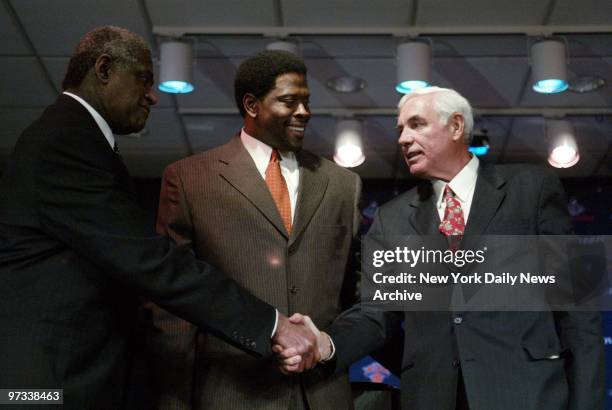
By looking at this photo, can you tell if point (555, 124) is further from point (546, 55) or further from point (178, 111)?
point (178, 111)

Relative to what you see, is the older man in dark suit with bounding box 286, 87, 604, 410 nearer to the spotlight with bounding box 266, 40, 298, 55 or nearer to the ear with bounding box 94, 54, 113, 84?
the ear with bounding box 94, 54, 113, 84

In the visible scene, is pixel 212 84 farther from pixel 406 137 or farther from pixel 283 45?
pixel 406 137

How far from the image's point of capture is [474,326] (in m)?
1.55

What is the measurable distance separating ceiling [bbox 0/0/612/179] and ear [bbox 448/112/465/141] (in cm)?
165

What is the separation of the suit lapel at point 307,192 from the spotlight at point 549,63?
206 cm

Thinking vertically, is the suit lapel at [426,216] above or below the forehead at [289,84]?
below

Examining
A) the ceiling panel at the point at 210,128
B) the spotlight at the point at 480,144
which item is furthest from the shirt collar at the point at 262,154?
the spotlight at the point at 480,144

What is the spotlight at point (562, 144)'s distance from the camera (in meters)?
4.32

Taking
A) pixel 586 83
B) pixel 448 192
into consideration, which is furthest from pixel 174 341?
pixel 586 83

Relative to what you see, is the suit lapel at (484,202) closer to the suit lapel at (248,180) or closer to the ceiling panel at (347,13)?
the suit lapel at (248,180)

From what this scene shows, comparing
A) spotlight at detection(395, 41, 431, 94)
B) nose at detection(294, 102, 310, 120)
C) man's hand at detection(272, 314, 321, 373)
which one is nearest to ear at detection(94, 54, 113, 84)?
nose at detection(294, 102, 310, 120)

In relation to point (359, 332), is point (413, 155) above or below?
above

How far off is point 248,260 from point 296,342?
0.21 m

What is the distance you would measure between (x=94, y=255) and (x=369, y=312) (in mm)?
611
